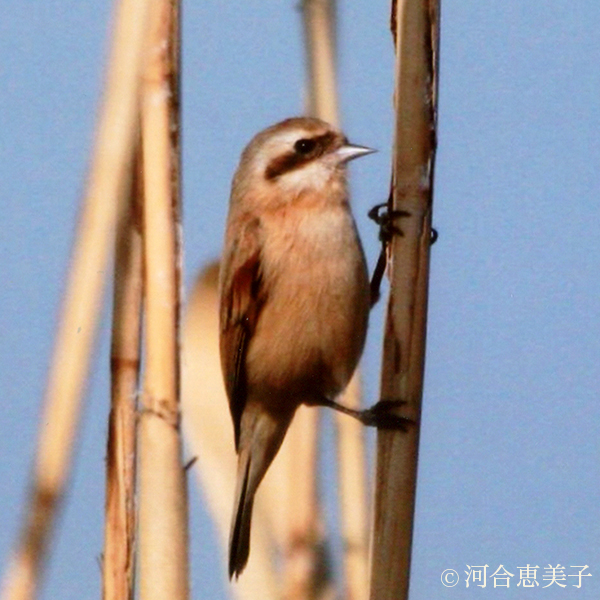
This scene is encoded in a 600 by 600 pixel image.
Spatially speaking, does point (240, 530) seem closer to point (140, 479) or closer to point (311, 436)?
point (311, 436)

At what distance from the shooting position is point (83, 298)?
2.10m

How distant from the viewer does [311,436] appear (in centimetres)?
284

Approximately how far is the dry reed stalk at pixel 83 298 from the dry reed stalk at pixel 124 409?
0.12ft

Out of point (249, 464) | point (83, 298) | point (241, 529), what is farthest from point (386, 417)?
point (249, 464)

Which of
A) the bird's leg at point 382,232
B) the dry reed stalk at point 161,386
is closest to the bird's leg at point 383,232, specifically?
the bird's leg at point 382,232

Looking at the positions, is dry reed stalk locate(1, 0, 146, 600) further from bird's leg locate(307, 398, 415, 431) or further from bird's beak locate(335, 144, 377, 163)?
bird's beak locate(335, 144, 377, 163)

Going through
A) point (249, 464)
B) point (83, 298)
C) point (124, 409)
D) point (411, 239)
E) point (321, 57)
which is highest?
point (321, 57)

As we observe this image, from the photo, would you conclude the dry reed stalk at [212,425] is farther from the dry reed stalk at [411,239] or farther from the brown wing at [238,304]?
the dry reed stalk at [411,239]

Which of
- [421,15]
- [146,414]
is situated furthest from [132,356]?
[421,15]

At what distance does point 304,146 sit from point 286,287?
375 millimetres

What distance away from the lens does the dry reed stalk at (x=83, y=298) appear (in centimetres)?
203

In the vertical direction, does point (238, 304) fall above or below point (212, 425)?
above

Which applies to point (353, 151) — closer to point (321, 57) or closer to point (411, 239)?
point (321, 57)

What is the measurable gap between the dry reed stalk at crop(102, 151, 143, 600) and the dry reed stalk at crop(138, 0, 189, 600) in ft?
0.30
